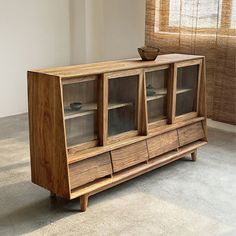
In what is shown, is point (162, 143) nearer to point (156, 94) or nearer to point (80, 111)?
point (156, 94)

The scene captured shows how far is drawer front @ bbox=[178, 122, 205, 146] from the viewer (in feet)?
11.0

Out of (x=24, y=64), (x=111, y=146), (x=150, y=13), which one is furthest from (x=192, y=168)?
(x=24, y=64)

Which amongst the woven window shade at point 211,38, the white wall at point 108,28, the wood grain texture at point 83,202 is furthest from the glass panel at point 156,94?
the white wall at point 108,28

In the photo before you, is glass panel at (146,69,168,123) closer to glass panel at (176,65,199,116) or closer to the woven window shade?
glass panel at (176,65,199,116)

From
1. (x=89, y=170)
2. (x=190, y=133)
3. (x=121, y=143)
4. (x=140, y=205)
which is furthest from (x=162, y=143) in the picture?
(x=89, y=170)

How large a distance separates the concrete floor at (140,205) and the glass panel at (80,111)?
0.48 m

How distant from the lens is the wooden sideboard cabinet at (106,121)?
2.47 m

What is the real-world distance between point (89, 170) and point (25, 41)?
9.31ft

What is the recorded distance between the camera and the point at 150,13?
4.91 meters

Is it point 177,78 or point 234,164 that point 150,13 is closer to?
point 177,78

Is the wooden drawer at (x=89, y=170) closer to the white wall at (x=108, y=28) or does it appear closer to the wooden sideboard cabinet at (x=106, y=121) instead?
the wooden sideboard cabinet at (x=106, y=121)

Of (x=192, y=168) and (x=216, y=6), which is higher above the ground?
(x=216, y=6)

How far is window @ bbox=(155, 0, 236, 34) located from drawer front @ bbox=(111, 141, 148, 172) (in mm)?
1909

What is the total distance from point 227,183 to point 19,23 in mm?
3153
